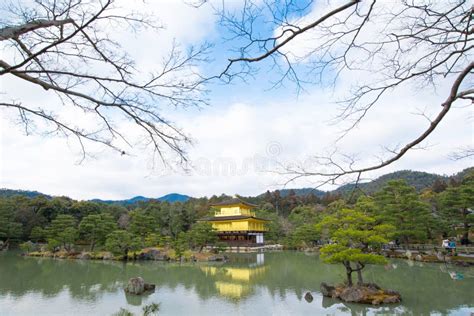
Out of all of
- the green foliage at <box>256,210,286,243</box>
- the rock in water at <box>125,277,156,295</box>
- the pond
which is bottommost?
the pond

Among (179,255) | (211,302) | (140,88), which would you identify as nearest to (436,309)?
(211,302)

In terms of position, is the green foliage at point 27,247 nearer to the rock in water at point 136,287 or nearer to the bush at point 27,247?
the bush at point 27,247

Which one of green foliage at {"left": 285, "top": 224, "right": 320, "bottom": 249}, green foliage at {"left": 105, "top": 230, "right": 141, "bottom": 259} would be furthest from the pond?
green foliage at {"left": 285, "top": 224, "right": 320, "bottom": 249}

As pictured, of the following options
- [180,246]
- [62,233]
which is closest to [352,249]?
[180,246]

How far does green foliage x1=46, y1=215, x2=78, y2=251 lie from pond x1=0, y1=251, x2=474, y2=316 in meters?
4.69

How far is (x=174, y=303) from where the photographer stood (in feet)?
21.3

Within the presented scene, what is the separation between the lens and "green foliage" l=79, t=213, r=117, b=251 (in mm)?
16786

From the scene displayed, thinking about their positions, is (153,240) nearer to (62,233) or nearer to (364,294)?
(62,233)

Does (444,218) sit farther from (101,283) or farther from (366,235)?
(101,283)

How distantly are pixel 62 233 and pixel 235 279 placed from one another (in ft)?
36.1

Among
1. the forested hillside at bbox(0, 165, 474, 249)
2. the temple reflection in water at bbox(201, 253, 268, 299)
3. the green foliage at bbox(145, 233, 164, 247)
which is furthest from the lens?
the green foliage at bbox(145, 233, 164, 247)

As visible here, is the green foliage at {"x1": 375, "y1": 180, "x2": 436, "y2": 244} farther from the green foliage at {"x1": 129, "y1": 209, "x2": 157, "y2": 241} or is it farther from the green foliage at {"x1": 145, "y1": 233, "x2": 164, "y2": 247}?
the green foliage at {"x1": 129, "y1": 209, "x2": 157, "y2": 241}

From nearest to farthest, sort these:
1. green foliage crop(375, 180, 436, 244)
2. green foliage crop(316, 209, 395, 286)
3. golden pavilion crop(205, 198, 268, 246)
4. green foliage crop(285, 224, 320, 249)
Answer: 1. green foliage crop(316, 209, 395, 286)
2. green foliage crop(375, 180, 436, 244)
3. green foliage crop(285, 224, 320, 249)
4. golden pavilion crop(205, 198, 268, 246)

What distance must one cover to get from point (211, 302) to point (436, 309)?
4.13 metres
